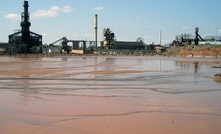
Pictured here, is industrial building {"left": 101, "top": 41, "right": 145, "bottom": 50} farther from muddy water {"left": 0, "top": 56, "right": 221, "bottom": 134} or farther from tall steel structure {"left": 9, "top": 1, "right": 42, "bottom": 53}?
muddy water {"left": 0, "top": 56, "right": 221, "bottom": 134}

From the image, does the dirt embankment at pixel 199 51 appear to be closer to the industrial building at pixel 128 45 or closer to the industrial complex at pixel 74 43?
the industrial complex at pixel 74 43

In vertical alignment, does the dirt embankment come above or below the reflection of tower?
below

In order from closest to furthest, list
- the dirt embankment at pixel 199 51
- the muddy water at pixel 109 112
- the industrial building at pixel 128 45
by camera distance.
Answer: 1. the muddy water at pixel 109 112
2. the dirt embankment at pixel 199 51
3. the industrial building at pixel 128 45

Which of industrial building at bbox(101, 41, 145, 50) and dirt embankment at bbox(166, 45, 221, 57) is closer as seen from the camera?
dirt embankment at bbox(166, 45, 221, 57)

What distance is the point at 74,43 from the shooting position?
441ft

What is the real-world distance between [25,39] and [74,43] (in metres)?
40.3

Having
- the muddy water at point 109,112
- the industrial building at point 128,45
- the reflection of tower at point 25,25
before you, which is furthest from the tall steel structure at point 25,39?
the muddy water at point 109,112

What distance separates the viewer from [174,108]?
10.5 m

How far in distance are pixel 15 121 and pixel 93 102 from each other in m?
3.73

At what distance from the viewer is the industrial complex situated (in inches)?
3760

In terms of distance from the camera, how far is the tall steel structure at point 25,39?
94625 mm

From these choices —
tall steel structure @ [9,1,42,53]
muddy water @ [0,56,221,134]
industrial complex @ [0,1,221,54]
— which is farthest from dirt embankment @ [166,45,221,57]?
→ muddy water @ [0,56,221,134]

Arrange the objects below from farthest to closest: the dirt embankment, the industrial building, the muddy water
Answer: the industrial building, the dirt embankment, the muddy water

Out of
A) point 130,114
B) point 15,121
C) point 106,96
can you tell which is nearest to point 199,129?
point 130,114
